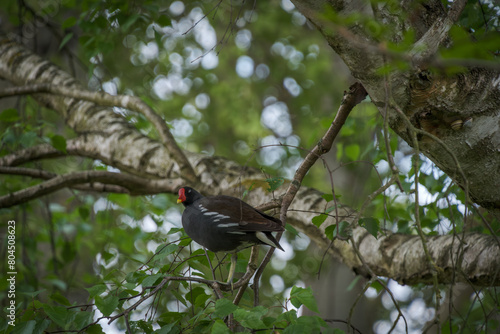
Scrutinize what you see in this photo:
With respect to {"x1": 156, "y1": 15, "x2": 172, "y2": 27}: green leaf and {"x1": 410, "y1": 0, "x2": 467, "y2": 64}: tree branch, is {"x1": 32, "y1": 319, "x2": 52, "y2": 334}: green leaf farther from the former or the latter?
{"x1": 156, "y1": 15, "x2": 172, "y2": 27}: green leaf

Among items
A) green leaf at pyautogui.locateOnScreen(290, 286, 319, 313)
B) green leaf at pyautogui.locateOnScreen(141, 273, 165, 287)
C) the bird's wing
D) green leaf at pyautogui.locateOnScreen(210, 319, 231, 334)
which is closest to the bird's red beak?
the bird's wing

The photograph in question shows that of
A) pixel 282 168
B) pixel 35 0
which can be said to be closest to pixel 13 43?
pixel 35 0

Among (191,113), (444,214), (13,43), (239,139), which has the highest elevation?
(191,113)

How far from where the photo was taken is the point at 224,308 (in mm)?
1369

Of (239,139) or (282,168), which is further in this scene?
(239,139)

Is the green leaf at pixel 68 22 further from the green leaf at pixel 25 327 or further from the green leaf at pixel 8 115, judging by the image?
the green leaf at pixel 25 327

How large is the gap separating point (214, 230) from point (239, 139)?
19.2 ft

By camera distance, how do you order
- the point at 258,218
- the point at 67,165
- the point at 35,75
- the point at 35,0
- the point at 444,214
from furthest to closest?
the point at 35,0
the point at 67,165
the point at 35,75
the point at 444,214
the point at 258,218

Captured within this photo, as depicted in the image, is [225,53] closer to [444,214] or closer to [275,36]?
[275,36]

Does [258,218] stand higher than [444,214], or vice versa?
[444,214]

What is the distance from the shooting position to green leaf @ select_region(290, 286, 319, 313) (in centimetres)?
145

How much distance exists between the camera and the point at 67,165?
5.98 meters

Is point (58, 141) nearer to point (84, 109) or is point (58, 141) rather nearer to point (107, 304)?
point (84, 109)

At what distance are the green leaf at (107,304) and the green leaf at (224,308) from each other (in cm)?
40
